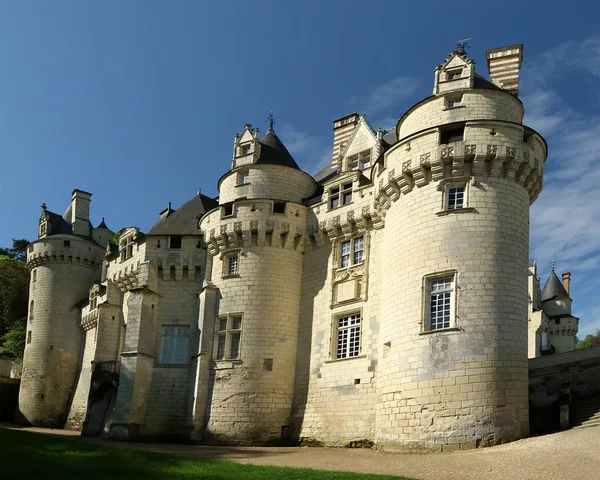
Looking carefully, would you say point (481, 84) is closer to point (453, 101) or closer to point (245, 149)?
point (453, 101)

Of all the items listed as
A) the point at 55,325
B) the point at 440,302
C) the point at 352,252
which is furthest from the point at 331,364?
the point at 55,325

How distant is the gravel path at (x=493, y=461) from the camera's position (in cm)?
1330

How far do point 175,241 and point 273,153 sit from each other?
18.0ft

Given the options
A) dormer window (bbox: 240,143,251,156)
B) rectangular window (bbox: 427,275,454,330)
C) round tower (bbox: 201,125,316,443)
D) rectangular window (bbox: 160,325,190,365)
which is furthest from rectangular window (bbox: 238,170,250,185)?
rectangular window (bbox: 427,275,454,330)

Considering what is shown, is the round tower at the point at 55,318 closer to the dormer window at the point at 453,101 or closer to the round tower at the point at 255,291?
the round tower at the point at 255,291

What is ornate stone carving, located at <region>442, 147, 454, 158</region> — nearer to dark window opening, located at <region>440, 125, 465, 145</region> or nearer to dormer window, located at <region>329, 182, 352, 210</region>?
dark window opening, located at <region>440, 125, 465, 145</region>

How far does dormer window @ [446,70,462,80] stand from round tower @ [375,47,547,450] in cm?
3

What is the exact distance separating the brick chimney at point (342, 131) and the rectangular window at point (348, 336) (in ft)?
27.0

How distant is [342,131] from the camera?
3031cm

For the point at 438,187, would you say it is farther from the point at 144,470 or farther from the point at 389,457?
the point at 144,470

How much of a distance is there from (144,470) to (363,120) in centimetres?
1706

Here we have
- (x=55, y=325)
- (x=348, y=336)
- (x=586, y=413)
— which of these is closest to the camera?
(x=586, y=413)

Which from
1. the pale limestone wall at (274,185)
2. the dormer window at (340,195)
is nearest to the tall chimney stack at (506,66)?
the dormer window at (340,195)

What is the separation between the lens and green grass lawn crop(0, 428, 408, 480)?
13.3 meters
